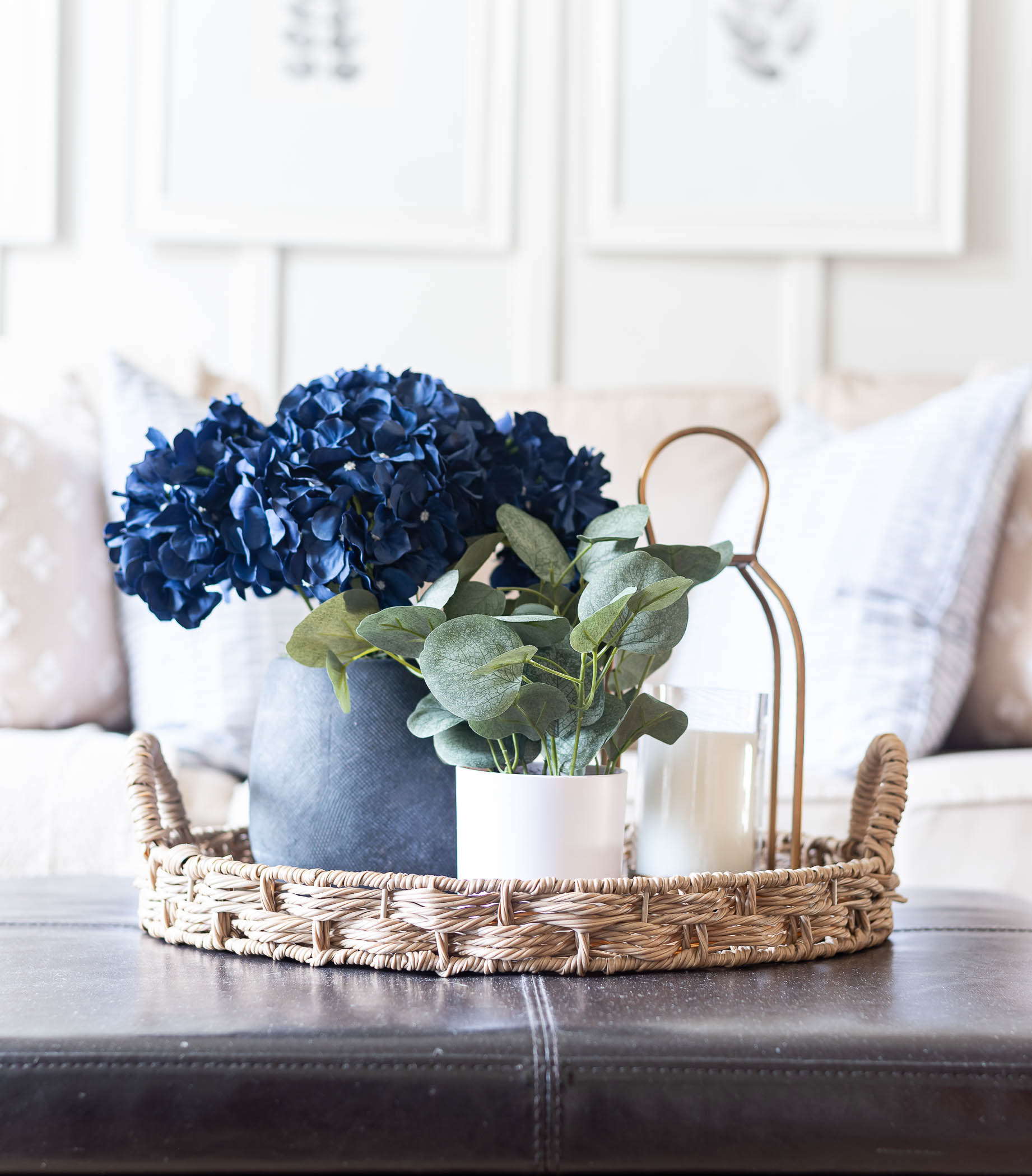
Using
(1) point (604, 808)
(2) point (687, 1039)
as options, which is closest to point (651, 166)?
(1) point (604, 808)

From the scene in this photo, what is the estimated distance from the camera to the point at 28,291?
2.34 metres

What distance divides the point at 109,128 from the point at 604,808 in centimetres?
219

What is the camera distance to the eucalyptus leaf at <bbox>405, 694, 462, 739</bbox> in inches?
24.9

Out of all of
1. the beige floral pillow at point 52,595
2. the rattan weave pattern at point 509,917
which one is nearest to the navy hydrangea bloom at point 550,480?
the rattan weave pattern at point 509,917

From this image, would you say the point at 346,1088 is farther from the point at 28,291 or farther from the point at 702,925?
the point at 28,291

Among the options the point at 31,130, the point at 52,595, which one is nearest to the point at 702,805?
the point at 52,595

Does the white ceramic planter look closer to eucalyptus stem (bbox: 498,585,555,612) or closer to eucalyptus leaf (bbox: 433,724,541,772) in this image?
eucalyptus leaf (bbox: 433,724,541,772)

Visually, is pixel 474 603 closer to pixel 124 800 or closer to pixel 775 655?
pixel 775 655

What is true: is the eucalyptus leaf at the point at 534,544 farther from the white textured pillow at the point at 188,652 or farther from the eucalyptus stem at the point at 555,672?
the white textured pillow at the point at 188,652

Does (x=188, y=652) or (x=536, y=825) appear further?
(x=188, y=652)

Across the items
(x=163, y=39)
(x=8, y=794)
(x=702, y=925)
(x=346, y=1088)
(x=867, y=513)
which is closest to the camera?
(x=346, y=1088)

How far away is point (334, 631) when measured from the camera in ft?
2.16

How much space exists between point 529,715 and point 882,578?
97 cm

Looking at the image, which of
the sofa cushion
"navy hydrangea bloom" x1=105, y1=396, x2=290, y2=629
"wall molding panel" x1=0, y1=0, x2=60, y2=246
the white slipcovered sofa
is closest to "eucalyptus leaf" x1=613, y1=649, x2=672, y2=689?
"navy hydrangea bloom" x1=105, y1=396, x2=290, y2=629
